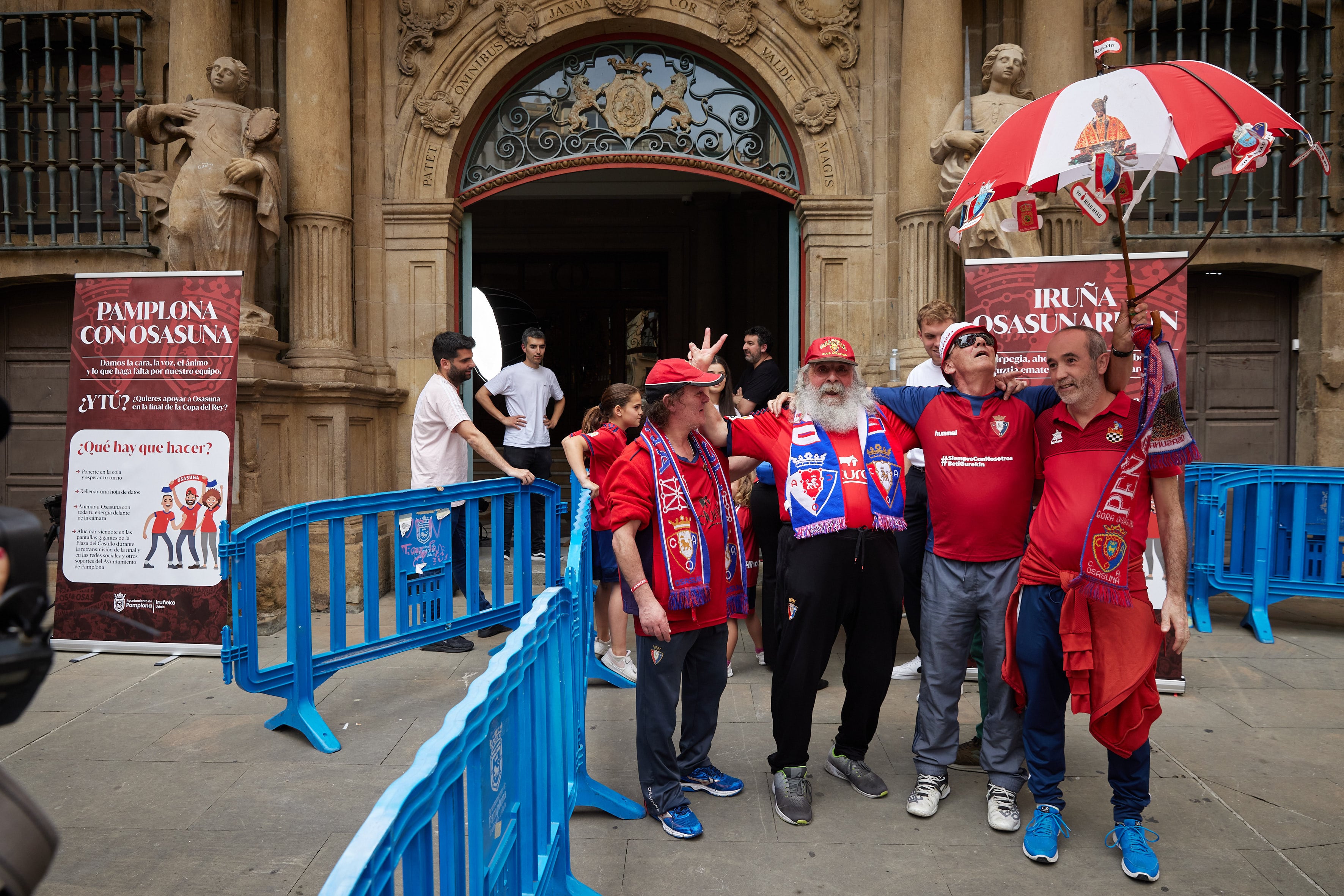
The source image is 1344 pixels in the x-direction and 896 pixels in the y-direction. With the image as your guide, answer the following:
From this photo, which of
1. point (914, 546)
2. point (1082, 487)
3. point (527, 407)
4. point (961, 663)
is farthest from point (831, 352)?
point (527, 407)

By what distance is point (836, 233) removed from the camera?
26.3 feet

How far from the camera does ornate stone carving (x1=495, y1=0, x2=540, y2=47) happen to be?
26.1ft

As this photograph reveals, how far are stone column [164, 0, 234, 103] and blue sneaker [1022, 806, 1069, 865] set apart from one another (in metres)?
8.25

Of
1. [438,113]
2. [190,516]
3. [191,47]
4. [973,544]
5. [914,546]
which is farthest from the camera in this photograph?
[438,113]

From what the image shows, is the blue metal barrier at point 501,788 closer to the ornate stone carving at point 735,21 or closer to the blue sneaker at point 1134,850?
the blue sneaker at point 1134,850

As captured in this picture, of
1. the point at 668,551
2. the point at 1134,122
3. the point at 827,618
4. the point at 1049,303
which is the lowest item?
the point at 827,618

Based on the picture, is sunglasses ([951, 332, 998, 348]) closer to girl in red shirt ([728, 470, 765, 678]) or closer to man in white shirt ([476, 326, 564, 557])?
girl in red shirt ([728, 470, 765, 678])

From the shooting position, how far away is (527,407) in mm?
7555

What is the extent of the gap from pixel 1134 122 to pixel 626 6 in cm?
598

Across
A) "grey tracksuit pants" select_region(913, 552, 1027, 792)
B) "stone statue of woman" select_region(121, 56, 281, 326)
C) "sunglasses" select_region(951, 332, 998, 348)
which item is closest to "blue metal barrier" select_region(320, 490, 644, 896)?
"grey tracksuit pants" select_region(913, 552, 1027, 792)

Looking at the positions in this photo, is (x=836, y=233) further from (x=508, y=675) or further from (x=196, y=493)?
(x=508, y=675)

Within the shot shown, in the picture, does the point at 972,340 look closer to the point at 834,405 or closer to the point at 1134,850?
the point at 834,405

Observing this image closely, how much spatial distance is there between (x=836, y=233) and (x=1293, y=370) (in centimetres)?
464

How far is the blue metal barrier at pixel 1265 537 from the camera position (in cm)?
637
